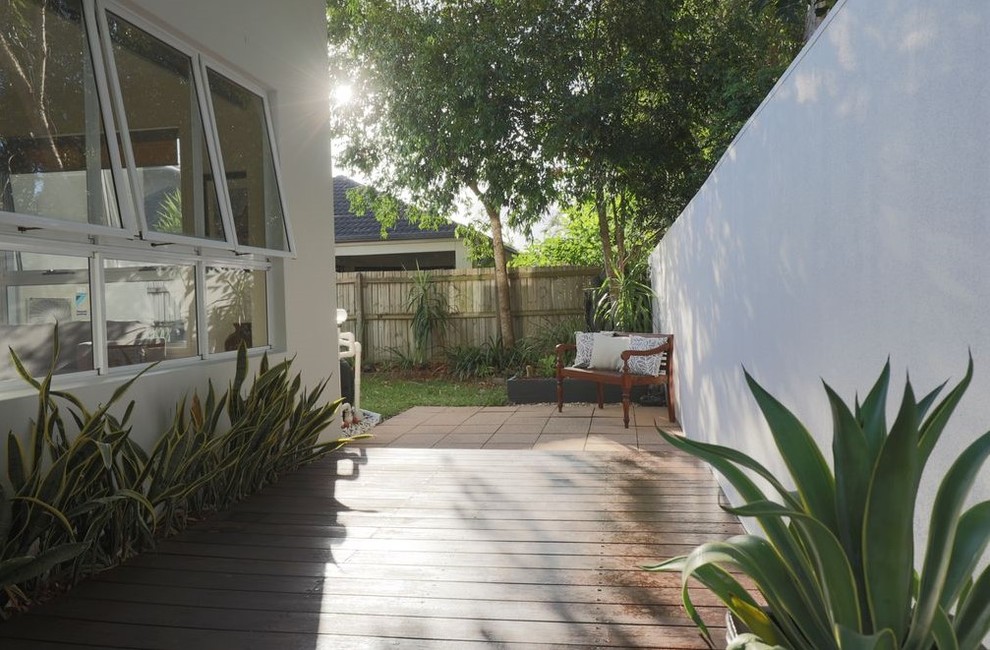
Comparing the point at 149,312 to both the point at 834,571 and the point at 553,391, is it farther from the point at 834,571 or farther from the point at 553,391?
the point at 553,391

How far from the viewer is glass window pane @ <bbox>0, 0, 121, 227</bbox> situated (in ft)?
9.43

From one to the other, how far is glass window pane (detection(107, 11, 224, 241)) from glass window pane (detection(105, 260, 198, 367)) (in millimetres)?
239

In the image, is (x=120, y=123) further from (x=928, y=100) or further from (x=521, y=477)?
(x=928, y=100)

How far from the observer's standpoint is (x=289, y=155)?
17.2ft

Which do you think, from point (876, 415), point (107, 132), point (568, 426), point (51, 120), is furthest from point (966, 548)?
point (568, 426)

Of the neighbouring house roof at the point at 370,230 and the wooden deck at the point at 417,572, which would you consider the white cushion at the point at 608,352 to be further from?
the neighbouring house roof at the point at 370,230

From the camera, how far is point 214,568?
303 centimetres

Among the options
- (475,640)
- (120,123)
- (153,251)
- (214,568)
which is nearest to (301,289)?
(153,251)

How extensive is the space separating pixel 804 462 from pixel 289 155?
14.8 feet

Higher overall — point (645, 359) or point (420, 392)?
point (645, 359)

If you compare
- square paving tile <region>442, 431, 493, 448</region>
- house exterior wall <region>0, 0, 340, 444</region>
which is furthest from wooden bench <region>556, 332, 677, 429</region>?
house exterior wall <region>0, 0, 340, 444</region>

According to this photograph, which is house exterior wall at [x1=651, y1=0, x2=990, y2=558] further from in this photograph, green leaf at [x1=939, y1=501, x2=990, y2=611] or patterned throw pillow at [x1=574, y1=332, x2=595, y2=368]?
patterned throw pillow at [x1=574, y1=332, x2=595, y2=368]

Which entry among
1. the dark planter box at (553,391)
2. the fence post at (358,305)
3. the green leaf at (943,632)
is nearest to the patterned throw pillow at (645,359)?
the dark planter box at (553,391)

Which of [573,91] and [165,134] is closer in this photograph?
[165,134]
